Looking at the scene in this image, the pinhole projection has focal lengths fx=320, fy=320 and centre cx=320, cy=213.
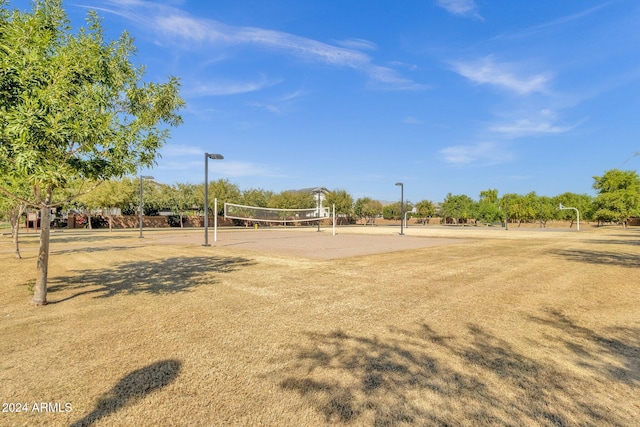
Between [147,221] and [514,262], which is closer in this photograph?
[514,262]

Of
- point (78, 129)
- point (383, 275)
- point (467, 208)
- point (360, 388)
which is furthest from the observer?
point (467, 208)

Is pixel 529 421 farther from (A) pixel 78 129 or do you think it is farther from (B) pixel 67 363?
(A) pixel 78 129

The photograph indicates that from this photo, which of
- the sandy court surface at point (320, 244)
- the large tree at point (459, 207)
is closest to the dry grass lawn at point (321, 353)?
the sandy court surface at point (320, 244)

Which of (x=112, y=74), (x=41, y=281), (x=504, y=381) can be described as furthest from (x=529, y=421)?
(x=112, y=74)

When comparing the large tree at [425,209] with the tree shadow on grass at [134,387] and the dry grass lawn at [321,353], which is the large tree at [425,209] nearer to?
the dry grass lawn at [321,353]

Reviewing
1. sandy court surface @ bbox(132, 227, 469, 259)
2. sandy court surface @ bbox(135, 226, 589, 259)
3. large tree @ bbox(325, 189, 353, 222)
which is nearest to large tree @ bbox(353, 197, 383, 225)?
large tree @ bbox(325, 189, 353, 222)

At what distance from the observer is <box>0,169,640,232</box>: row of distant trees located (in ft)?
170

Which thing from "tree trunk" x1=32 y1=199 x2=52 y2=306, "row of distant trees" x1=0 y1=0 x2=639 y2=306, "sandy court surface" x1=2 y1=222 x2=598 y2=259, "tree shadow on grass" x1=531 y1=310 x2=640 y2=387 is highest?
"row of distant trees" x1=0 y1=0 x2=639 y2=306

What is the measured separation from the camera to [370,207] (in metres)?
106

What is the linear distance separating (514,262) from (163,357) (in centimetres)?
1462

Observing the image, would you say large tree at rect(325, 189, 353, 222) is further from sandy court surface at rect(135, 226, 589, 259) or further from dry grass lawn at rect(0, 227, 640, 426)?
dry grass lawn at rect(0, 227, 640, 426)

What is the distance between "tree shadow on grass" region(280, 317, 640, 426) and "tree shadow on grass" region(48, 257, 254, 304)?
605 centimetres

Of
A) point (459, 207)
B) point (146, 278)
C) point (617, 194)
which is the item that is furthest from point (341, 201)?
point (146, 278)

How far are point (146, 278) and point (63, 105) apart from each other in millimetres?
6264
